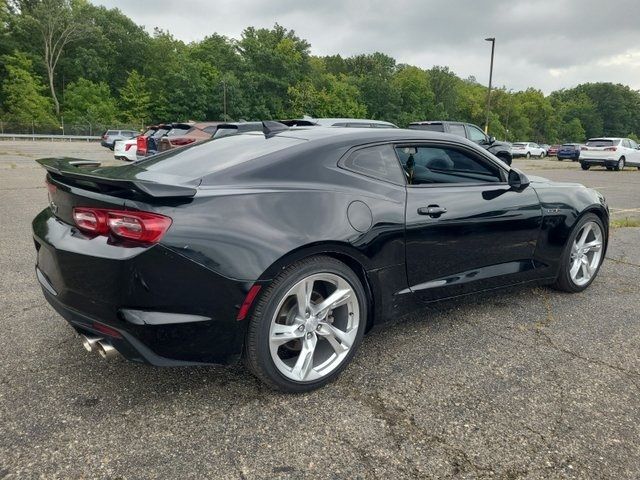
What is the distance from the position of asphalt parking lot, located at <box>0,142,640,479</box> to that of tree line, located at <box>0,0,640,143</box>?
57.3 meters

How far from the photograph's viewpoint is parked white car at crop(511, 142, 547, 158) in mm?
44656

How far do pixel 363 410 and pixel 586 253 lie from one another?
9.85ft

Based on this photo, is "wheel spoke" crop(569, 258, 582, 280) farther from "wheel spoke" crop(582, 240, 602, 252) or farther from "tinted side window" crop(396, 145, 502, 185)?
"tinted side window" crop(396, 145, 502, 185)

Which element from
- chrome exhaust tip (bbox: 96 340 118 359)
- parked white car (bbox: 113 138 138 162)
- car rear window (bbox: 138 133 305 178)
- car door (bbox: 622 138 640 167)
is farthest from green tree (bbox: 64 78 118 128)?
chrome exhaust tip (bbox: 96 340 118 359)

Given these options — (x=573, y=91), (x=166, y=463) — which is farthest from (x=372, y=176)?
(x=573, y=91)

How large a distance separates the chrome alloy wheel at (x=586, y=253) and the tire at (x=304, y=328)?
2.40 metres

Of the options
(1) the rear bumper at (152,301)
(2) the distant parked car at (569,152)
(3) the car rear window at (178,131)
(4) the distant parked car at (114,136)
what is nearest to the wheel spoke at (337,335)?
(1) the rear bumper at (152,301)

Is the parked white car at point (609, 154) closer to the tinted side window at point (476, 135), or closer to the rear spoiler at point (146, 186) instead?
the tinted side window at point (476, 135)

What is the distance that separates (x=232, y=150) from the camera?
3023mm

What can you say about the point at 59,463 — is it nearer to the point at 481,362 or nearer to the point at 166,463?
the point at 166,463

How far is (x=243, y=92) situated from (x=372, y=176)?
62.6 metres

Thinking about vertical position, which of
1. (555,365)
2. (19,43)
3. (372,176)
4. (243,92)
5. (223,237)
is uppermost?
(19,43)

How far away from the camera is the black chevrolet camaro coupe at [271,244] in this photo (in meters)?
2.22

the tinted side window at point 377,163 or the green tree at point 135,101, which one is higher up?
the green tree at point 135,101
